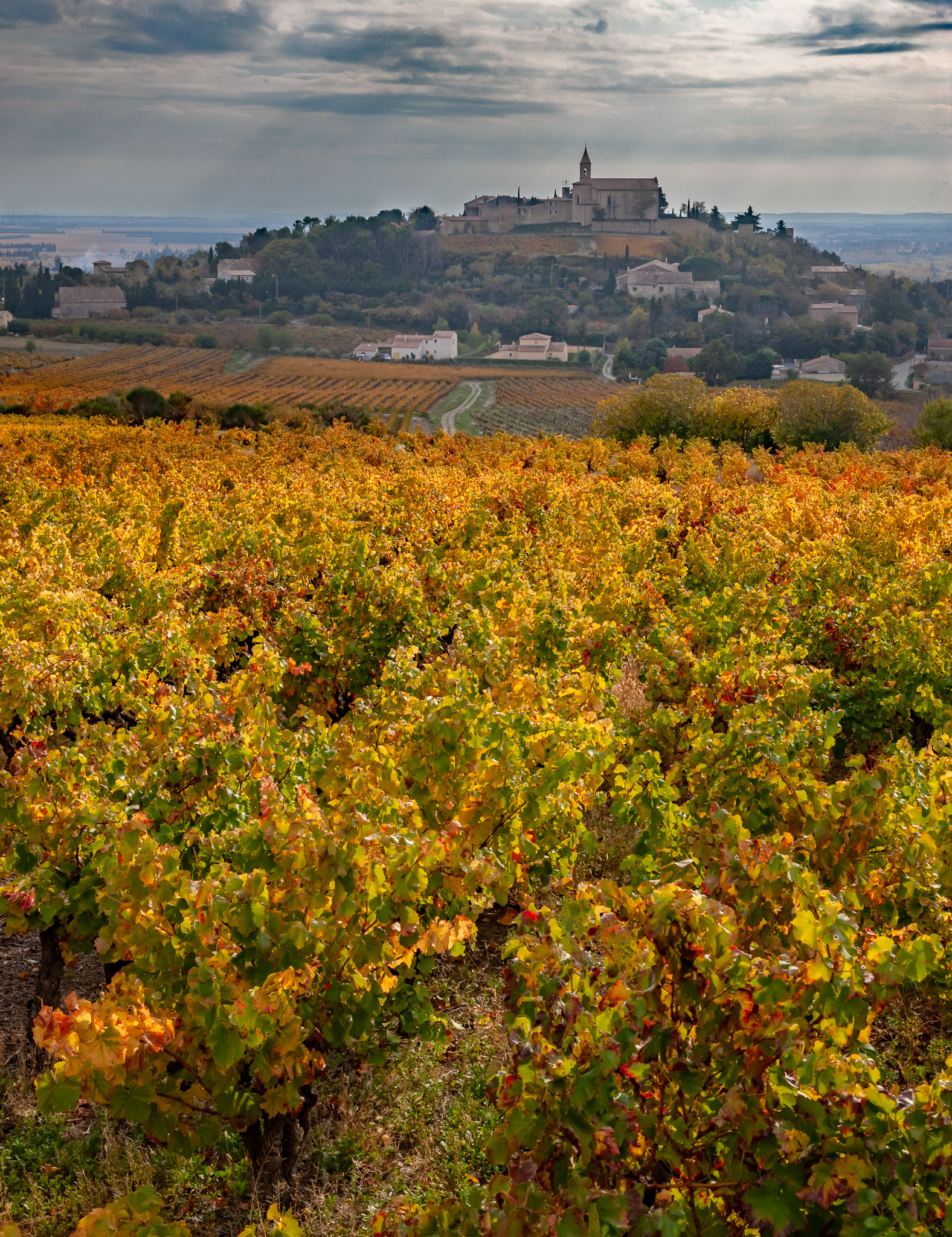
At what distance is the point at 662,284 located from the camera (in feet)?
509

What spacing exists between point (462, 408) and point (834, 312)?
3026 inches

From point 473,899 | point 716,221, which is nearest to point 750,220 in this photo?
point 716,221

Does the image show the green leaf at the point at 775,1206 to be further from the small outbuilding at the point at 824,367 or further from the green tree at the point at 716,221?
the green tree at the point at 716,221

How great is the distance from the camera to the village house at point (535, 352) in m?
123

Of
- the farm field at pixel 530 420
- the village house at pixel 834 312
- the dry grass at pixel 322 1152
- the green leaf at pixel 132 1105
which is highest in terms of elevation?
the village house at pixel 834 312

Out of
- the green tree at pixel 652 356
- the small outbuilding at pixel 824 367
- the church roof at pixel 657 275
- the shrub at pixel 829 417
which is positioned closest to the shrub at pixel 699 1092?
the shrub at pixel 829 417

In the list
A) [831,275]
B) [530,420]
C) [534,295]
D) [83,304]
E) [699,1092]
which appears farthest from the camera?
[831,275]

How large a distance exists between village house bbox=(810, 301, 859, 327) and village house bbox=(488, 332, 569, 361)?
38083 millimetres

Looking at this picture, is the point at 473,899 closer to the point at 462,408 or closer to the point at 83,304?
the point at 462,408

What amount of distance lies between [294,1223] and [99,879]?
8.77 ft

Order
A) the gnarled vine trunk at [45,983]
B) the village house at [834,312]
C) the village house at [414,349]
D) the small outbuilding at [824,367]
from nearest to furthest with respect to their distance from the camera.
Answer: the gnarled vine trunk at [45,983] → the small outbuilding at [824,367] → the village house at [414,349] → the village house at [834,312]

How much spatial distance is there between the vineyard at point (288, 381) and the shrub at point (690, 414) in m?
36.5

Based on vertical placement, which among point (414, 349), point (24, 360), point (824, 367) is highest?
point (414, 349)

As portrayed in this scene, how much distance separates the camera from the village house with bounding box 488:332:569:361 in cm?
12300
